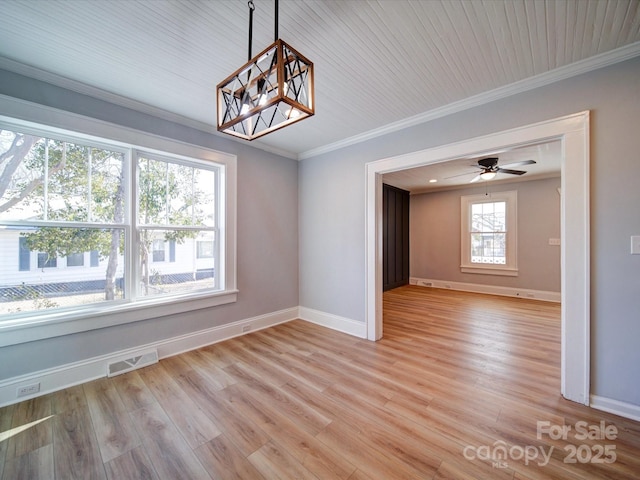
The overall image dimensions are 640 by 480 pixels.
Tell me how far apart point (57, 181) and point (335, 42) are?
2.71m

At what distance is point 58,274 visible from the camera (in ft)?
7.53

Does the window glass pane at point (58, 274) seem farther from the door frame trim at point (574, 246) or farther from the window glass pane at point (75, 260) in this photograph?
the door frame trim at point (574, 246)

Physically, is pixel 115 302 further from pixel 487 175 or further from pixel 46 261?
pixel 487 175

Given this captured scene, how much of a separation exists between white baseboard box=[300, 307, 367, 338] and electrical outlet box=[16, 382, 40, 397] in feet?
9.60

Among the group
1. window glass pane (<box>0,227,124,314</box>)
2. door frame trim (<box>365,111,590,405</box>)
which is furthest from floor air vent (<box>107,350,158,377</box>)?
door frame trim (<box>365,111,590,405</box>)

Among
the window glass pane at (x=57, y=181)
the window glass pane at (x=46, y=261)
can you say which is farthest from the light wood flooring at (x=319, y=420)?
the window glass pane at (x=57, y=181)

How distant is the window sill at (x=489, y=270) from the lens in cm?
568

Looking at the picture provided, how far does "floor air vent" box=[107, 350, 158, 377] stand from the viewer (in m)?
2.43

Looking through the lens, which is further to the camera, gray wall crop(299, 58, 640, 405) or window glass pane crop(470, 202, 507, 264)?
window glass pane crop(470, 202, 507, 264)

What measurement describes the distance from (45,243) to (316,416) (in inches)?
109

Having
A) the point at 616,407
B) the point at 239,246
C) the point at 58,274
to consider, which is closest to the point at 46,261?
the point at 58,274

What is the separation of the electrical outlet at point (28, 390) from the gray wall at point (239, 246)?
125 mm

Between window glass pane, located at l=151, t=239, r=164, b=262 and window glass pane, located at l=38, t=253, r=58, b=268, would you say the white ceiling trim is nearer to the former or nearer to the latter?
window glass pane, located at l=151, t=239, r=164, b=262

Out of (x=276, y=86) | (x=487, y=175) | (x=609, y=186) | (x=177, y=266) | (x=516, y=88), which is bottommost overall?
(x=177, y=266)
